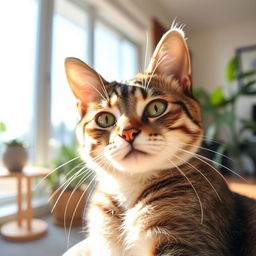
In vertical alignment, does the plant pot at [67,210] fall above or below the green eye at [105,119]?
below

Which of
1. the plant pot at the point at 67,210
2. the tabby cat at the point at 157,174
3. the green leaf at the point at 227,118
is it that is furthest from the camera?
the green leaf at the point at 227,118

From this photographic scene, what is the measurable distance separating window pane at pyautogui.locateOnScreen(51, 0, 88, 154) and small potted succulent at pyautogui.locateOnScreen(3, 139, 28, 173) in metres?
0.56

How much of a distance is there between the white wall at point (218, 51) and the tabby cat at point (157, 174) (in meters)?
3.43

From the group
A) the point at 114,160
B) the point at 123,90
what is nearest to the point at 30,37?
the point at 123,90

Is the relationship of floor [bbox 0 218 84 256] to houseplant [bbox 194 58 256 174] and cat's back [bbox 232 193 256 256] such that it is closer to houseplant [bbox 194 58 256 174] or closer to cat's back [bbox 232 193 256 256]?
cat's back [bbox 232 193 256 256]

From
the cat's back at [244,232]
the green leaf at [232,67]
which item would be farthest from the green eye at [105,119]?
the green leaf at [232,67]

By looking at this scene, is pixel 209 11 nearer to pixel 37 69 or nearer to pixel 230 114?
pixel 230 114

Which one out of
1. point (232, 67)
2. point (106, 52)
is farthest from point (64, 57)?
point (232, 67)

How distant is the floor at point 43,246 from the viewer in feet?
3.70

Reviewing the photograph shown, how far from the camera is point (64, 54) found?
2104mm

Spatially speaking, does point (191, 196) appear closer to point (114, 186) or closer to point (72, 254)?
point (114, 186)

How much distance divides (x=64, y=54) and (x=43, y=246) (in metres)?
1.50

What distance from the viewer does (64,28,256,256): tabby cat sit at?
0.54 meters

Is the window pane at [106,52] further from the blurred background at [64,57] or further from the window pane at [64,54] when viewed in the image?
the window pane at [64,54]
